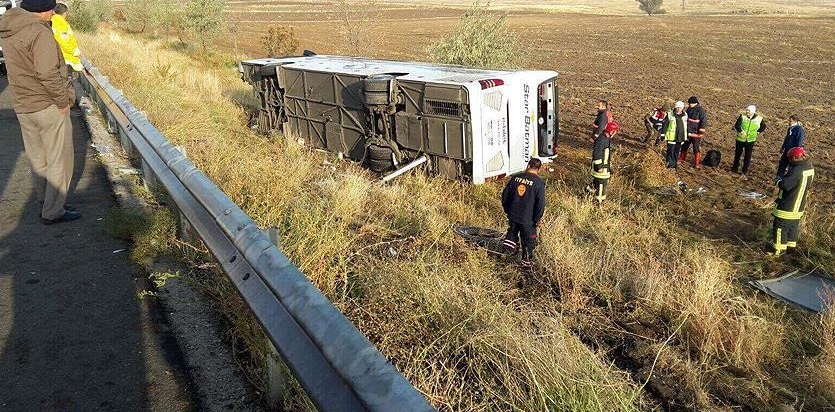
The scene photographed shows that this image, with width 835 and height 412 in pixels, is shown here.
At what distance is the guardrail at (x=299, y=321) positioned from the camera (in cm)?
171

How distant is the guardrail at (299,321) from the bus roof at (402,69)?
732 centimetres

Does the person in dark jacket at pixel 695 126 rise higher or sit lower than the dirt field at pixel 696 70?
higher

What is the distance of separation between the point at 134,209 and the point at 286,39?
2643 cm

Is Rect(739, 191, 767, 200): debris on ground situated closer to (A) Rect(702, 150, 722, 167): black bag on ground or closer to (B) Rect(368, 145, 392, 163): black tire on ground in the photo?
(A) Rect(702, 150, 722, 167): black bag on ground

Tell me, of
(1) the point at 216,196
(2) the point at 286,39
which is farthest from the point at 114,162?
(2) the point at 286,39

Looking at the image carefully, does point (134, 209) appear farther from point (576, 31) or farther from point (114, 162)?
point (576, 31)

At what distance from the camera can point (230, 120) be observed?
44.6ft

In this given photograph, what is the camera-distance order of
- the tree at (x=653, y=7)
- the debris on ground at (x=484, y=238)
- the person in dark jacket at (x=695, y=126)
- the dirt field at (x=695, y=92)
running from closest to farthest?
the debris on ground at (x=484, y=238) → the dirt field at (x=695, y=92) → the person in dark jacket at (x=695, y=126) → the tree at (x=653, y=7)

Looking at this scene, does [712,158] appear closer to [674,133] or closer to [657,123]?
[674,133]

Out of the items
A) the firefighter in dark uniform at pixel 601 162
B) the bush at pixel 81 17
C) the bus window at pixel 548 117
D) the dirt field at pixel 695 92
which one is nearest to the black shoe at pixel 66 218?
the dirt field at pixel 695 92

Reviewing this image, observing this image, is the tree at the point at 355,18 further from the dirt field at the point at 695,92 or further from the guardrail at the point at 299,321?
the guardrail at the point at 299,321

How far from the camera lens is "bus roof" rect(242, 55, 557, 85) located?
1058 centimetres

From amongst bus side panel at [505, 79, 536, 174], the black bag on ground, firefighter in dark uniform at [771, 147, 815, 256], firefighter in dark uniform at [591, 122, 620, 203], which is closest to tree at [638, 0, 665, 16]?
the black bag on ground

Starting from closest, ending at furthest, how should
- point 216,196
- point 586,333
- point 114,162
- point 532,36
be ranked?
point 216,196, point 586,333, point 114,162, point 532,36
